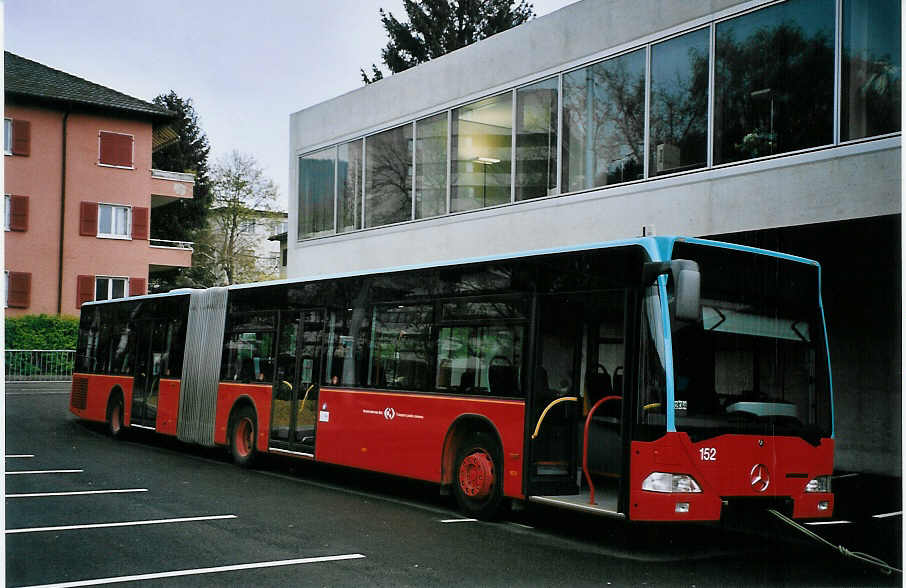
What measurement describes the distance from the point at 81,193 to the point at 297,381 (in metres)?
25.8

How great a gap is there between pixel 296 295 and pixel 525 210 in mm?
4882

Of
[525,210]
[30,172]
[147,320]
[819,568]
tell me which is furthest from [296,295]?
[30,172]

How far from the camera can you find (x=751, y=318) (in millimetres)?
9281

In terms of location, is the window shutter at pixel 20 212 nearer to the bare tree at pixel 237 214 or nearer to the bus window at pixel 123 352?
the bus window at pixel 123 352

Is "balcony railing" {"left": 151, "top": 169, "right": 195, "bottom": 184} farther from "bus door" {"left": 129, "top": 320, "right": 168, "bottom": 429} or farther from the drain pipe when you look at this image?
"bus door" {"left": 129, "top": 320, "right": 168, "bottom": 429}

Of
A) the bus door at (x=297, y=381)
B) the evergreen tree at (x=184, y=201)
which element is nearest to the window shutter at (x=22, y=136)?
the bus door at (x=297, y=381)

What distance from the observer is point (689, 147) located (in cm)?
1493

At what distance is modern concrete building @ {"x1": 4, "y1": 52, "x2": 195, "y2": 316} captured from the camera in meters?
28.0

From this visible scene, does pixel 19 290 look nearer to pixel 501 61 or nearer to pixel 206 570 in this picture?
pixel 501 61

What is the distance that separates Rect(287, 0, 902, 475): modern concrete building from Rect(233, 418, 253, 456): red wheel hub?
561 centimetres

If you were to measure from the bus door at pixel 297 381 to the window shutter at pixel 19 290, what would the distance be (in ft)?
52.1

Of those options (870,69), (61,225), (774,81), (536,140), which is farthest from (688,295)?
(61,225)

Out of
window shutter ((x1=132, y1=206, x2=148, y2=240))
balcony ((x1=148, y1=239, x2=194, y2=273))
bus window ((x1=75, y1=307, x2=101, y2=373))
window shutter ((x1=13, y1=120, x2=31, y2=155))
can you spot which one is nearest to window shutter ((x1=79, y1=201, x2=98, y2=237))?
window shutter ((x1=132, y1=206, x2=148, y2=240))

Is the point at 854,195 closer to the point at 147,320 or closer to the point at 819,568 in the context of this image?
the point at 819,568
